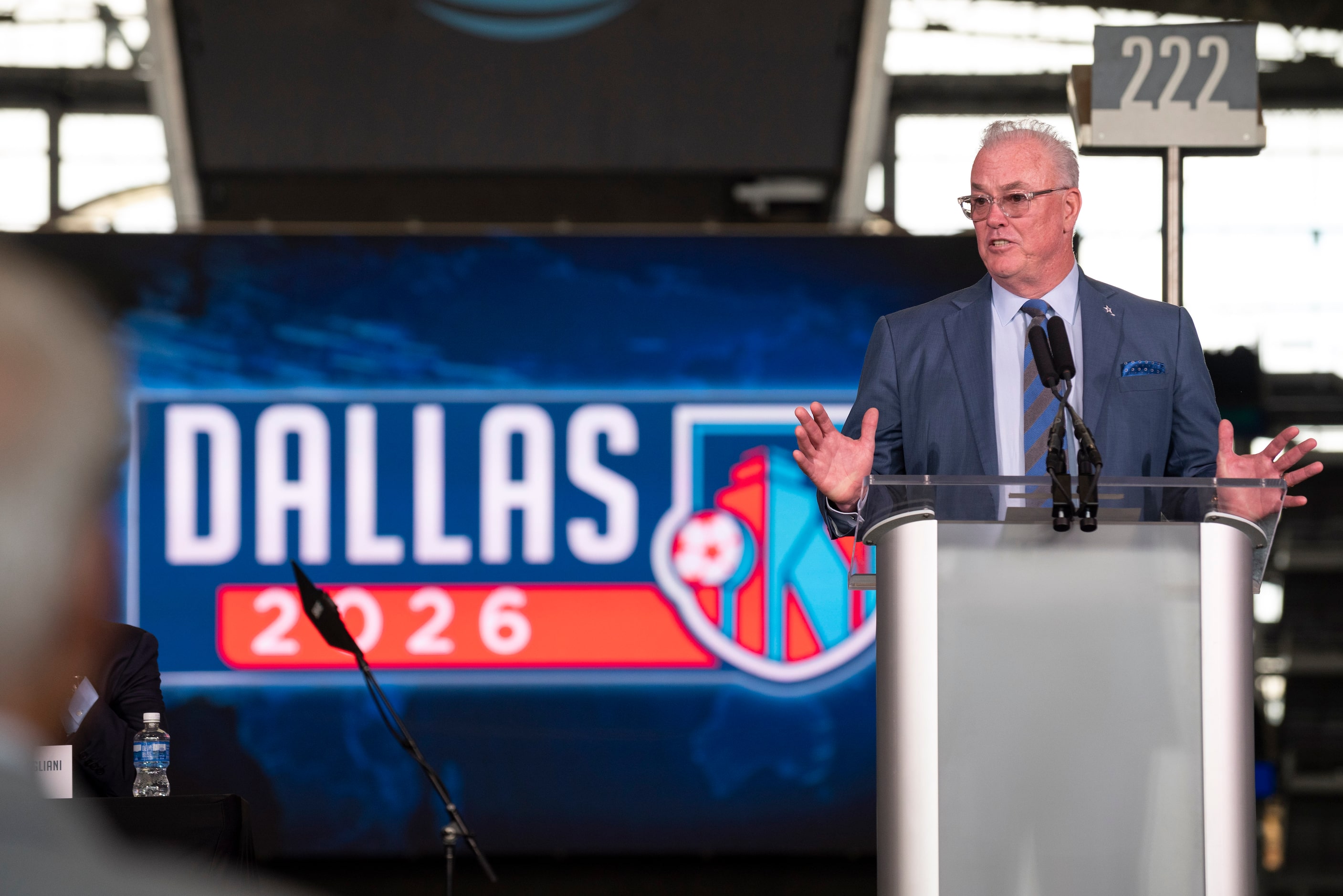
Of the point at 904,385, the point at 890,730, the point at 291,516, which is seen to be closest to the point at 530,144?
the point at 291,516

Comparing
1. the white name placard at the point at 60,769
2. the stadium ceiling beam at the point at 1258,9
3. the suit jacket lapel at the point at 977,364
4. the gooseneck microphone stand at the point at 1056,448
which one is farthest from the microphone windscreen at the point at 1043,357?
the stadium ceiling beam at the point at 1258,9

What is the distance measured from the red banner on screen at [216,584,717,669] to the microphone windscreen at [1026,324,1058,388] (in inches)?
119

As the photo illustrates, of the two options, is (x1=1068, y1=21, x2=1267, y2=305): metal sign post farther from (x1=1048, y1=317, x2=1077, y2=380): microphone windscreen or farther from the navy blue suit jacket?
(x1=1048, y1=317, x2=1077, y2=380): microphone windscreen

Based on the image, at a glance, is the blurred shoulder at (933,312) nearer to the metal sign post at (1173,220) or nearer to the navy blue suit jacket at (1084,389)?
the navy blue suit jacket at (1084,389)

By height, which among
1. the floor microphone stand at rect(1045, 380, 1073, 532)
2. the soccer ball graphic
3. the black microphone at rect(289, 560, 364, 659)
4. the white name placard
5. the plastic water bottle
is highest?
the floor microphone stand at rect(1045, 380, 1073, 532)

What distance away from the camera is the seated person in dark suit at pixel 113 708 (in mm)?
3168

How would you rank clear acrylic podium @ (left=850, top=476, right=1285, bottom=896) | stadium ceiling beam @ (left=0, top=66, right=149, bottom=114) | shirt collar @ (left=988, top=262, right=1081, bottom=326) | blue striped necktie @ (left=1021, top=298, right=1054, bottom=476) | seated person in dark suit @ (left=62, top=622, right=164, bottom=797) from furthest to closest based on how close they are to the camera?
Answer: stadium ceiling beam @ (left=0, top=66, right=149, bottom=114)
seated person in dark suit @ (left=62, top=622, right=164, bottom=797)
shirt collar @ (left=988, top=262, right=1081, bottom=326)
blue striped necktie @ (left=1021, top=298, right=1054, bottom=476)
clear acrylic podium @ (left=850, top=476, right=1285, bottom=896)

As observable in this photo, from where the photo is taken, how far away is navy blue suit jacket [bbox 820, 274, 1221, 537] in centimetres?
199

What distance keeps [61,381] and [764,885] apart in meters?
4.24

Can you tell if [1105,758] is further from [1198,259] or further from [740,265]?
[1198,259]

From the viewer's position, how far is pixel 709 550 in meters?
4.59

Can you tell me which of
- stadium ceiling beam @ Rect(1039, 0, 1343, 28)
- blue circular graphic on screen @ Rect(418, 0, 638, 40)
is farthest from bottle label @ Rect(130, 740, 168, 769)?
stadium ceiling beam @ Rect(1039, 0, 1343, 28)

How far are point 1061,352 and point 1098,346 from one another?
43cm

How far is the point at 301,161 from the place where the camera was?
4945 millimetres
